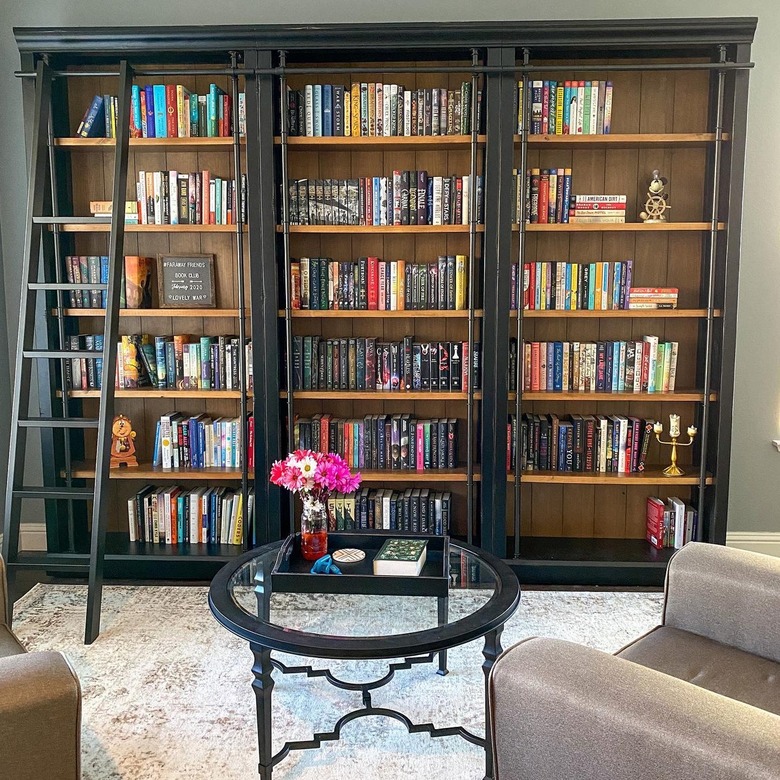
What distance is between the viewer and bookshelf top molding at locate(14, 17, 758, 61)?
2.96 metres

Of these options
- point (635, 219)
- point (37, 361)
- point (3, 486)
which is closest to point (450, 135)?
point (635, 219)

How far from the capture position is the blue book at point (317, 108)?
318 cm

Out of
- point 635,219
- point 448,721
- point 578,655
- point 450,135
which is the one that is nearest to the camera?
point 578,655

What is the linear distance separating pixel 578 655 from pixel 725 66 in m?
2.49

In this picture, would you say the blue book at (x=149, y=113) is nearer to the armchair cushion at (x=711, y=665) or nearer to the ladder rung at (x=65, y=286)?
the ladder rung at (x=65, y=286)

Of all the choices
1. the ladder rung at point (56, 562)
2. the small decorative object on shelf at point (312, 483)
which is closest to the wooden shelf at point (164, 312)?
the ladder rung at point (56, 562)

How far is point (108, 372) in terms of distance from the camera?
9.49ft

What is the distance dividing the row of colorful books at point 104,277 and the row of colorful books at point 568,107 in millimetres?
1743

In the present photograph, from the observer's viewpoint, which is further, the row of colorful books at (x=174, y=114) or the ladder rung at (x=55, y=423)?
the row of colorful books at (x=174, y=114)

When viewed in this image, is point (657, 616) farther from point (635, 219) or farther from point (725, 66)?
point (725, 66)

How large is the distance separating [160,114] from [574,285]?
190 centimetres

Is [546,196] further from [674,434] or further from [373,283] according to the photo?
[674,434]

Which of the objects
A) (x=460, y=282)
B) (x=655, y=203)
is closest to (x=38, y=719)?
(x=460, y=282)

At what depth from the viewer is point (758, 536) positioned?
140 inches
